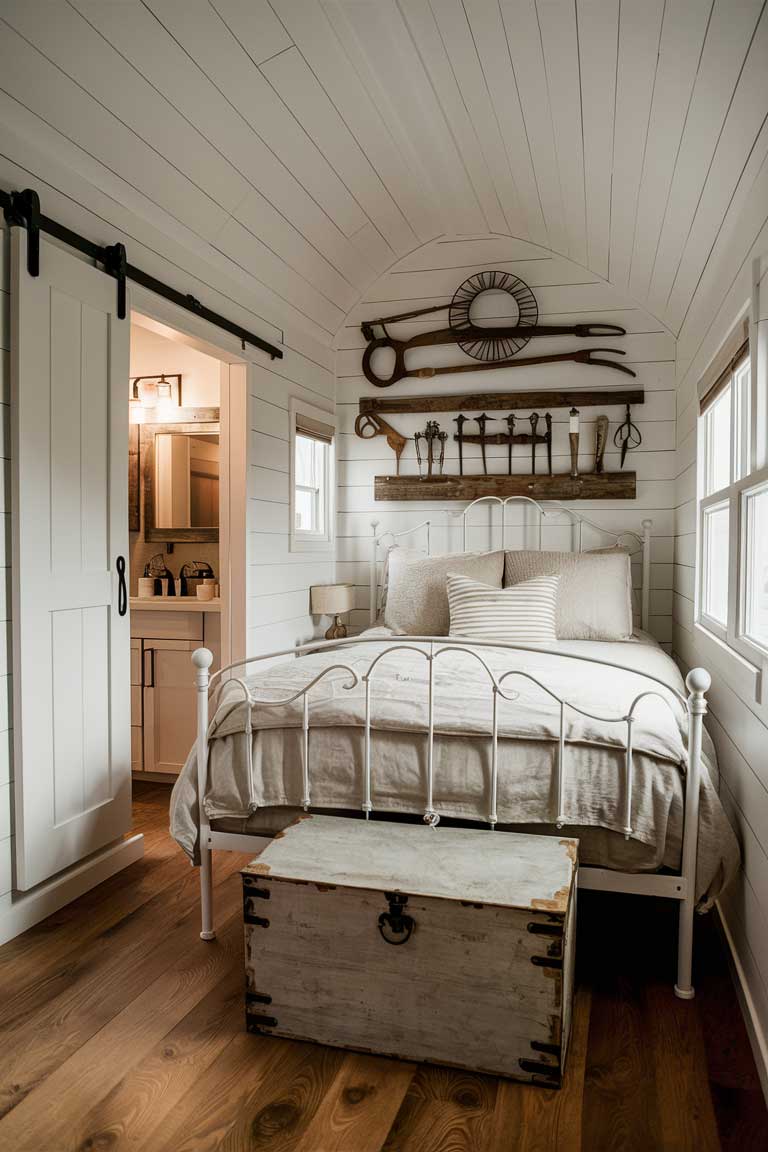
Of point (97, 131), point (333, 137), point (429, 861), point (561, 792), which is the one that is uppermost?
point (333, 137)

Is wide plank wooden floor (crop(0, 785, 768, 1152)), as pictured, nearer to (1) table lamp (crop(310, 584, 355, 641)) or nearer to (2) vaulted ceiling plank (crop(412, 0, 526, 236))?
(1) table lamp (crop(310, 584, 355, 641))

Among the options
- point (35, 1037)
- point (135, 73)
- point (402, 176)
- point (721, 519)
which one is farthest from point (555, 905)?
point (402, 176)

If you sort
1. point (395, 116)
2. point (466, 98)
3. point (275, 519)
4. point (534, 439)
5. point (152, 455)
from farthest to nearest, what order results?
1. point (534, 439)
2. point (152, 455)
3. point (275, 519)
4. point (395, 116)
5. point (466, 98)

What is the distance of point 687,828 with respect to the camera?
2062 mm

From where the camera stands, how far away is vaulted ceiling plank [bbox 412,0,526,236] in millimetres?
2568

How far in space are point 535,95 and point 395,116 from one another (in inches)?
28.4

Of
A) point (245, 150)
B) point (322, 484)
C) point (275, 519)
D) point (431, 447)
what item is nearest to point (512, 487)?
point (431, 447)

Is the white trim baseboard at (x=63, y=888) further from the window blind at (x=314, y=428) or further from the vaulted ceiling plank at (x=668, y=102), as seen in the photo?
the vaulted ceiling plank at (x=668, y=102)

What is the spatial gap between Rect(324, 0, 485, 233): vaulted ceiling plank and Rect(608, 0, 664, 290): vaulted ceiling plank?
2.49 feet

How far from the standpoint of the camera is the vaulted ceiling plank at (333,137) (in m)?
2.83

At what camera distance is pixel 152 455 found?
Result: 446 centimetres

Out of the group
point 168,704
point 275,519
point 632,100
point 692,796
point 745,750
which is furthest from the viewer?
point 275,519

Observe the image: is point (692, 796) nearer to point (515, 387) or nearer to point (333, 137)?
point (333, 137)

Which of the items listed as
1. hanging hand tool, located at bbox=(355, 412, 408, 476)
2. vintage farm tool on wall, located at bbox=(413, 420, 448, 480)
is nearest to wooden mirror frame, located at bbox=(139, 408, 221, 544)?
hanging hand tool, located at bbox=(355, 412, 408, 476)
